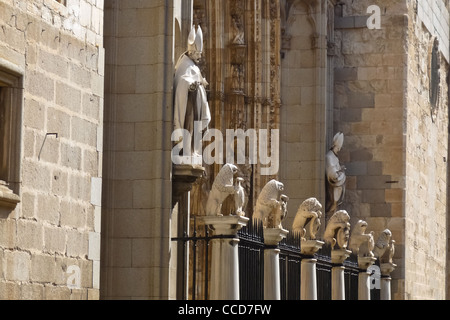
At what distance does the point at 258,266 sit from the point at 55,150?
5091mm

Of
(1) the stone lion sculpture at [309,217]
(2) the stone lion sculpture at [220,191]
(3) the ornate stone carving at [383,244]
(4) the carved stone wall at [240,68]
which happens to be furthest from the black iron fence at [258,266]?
(4) the carved stone wall at [240,68]

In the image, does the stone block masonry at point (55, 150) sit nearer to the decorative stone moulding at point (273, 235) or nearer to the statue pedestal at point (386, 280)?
the decorative stone moulding at point (273, 235)

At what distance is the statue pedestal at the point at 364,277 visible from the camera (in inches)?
890

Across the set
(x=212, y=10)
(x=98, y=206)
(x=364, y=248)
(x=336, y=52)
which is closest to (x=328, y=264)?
(x=364, y=248)

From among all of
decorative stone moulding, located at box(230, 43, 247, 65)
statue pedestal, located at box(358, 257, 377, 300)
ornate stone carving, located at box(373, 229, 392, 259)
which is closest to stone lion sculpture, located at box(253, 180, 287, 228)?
decorative stone moulding, located at box(230, 43, 247, 65)

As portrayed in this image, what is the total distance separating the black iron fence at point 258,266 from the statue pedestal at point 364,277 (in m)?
0.12

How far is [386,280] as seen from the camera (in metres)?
24.2

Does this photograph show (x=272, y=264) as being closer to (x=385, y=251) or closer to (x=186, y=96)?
(x=186, y=96)

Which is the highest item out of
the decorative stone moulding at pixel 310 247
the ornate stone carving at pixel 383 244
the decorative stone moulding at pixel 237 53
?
the decorative stone moulding at pixel 237 53

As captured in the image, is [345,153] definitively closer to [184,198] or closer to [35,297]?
[184,198]

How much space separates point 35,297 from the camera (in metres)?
11.6

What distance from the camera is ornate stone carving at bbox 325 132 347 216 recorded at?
24.0 metres

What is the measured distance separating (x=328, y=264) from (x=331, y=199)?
12.5 ft

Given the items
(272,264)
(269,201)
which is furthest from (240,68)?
(272,264)
